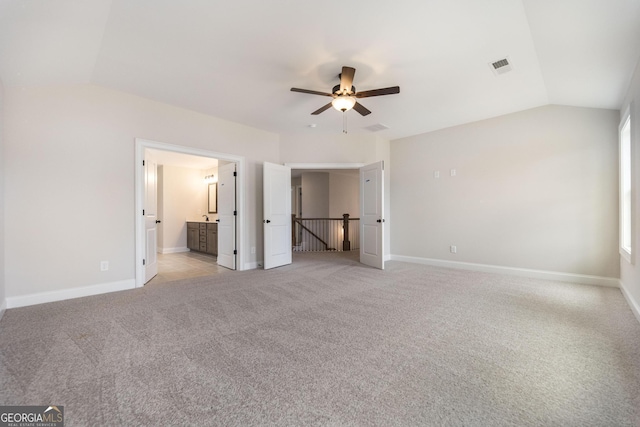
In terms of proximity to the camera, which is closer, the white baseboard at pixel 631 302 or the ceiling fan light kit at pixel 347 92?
the white baseboard at pixel 631 302

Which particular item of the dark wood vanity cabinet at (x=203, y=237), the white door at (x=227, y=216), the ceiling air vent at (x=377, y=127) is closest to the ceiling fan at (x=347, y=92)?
the ceiling air vent at (x=377, y=127)

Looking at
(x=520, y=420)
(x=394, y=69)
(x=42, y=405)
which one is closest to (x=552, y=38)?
(x=394, y=69)

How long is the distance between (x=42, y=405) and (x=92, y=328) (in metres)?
1.14

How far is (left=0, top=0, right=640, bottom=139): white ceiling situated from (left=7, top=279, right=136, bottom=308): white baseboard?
2376 mm

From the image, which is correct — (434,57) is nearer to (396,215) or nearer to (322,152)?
(322,152)

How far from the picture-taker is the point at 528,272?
14.2 feet

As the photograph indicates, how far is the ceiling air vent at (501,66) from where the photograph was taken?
2.98m

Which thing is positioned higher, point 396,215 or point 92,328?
point 396,215

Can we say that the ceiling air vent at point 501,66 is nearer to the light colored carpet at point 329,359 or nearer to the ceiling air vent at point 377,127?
the ceiling air vent at point 377,127

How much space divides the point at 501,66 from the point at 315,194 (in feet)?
23.6

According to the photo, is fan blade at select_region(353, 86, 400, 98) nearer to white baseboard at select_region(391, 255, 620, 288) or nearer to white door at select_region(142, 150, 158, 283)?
white door at select_region(142, 150, 158, 283)

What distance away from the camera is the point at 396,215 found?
234 inches

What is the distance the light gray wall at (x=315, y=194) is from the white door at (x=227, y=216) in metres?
4.57

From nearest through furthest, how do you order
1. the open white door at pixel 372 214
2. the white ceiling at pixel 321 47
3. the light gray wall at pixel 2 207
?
1. the white ceiling at pixel 321 47
2. the light gray wall at pixel 2 207
3. the open white door at pixel 372 214
